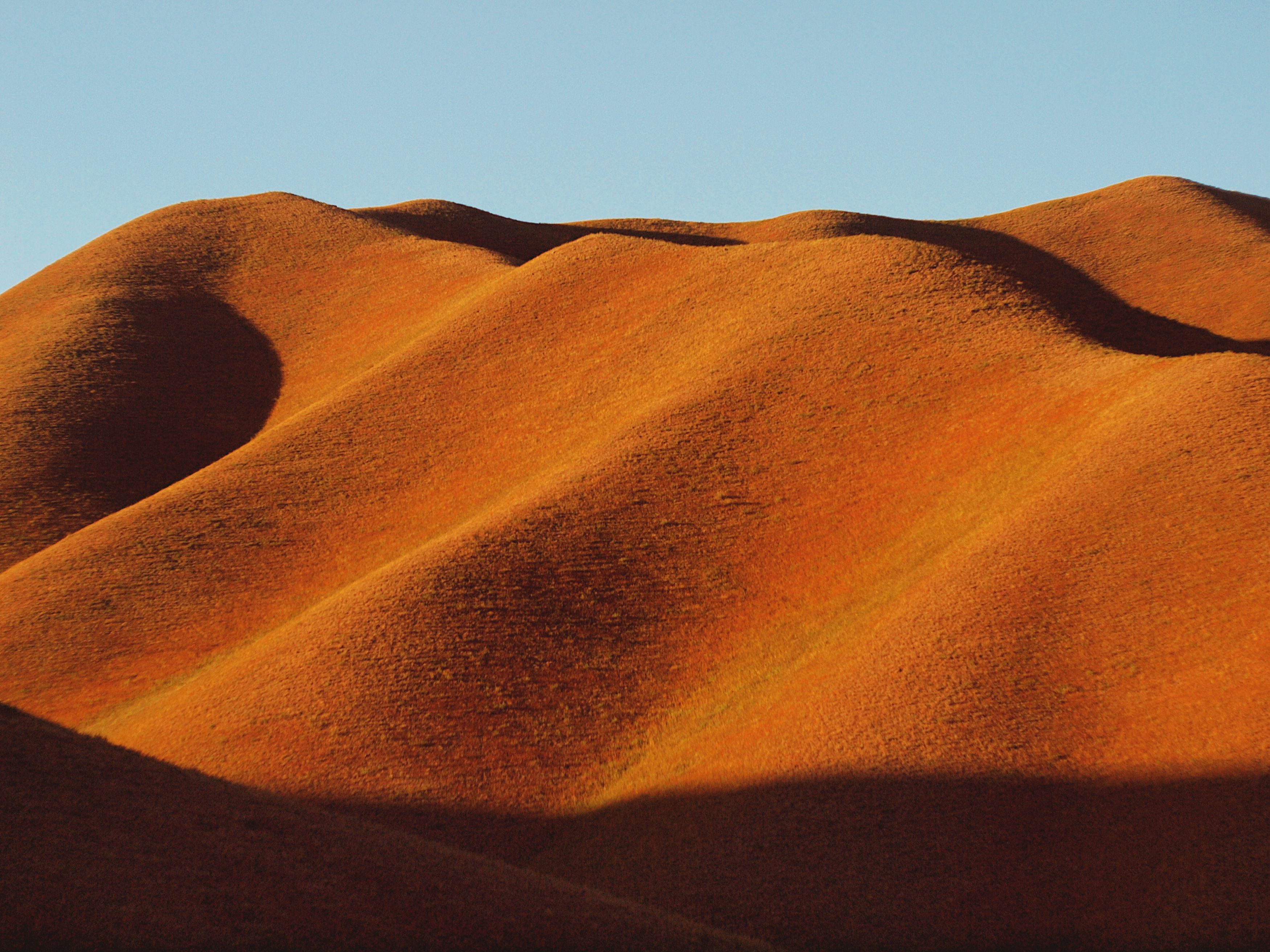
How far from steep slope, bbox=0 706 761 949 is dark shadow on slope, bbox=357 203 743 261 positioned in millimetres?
55959

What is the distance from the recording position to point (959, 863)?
16.2 meters

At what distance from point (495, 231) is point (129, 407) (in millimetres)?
29399

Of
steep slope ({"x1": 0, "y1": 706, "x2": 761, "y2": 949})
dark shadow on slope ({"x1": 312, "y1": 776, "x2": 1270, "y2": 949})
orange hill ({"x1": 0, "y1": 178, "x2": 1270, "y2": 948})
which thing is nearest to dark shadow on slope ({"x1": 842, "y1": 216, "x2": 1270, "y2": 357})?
orange hill ({"x1": 0, "y1": 178, "x2": 1270, "y2": 948})

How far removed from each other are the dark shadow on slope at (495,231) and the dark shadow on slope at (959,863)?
52498 millimetres

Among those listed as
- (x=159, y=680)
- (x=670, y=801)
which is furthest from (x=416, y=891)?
(x=159, y=680)

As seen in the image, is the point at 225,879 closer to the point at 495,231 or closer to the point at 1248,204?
the point at 495,231

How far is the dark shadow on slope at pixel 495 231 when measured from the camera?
225ft

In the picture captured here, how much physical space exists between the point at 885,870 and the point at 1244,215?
65.0 m

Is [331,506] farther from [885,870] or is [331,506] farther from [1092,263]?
[1092,263]

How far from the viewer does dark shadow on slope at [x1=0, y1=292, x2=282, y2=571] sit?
41562mm

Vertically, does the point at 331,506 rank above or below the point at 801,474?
below

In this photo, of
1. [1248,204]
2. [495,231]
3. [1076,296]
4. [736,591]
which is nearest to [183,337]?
[495,231]

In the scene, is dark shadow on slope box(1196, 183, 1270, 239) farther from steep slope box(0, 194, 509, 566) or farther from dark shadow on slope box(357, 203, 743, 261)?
steep slope box(0, 194, 509, 566)

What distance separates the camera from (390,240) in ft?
207
